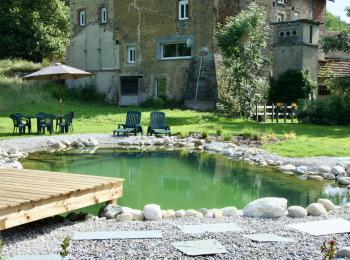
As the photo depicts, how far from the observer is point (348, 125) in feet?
67.6

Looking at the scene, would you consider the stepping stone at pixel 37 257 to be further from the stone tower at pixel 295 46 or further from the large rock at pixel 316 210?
the stone tower at pixel 295 46

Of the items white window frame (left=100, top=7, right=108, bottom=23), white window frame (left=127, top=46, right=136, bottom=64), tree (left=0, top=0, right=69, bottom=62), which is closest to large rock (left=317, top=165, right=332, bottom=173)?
white window frame (left=127, top=46, right=136, bottom=64)

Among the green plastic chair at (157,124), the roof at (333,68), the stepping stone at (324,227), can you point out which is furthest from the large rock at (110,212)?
the roof at (333,68)

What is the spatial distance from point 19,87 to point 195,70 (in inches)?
410

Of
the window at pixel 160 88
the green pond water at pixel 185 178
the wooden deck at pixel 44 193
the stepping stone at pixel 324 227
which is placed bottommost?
the green pond water at pixel 185 178

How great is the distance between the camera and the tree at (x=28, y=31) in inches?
1433

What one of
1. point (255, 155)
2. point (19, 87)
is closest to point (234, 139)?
point (255, 155)

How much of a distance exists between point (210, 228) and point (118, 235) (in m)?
1.13

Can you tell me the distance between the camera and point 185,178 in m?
11.5

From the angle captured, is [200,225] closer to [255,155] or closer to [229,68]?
[255,155]

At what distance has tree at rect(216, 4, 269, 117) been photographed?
2283 cm

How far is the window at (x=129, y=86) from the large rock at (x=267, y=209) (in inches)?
947

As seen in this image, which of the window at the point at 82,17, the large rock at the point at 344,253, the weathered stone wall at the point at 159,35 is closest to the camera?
the large rock at the point at 344,253

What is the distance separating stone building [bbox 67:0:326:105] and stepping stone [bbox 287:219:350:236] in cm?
2043
